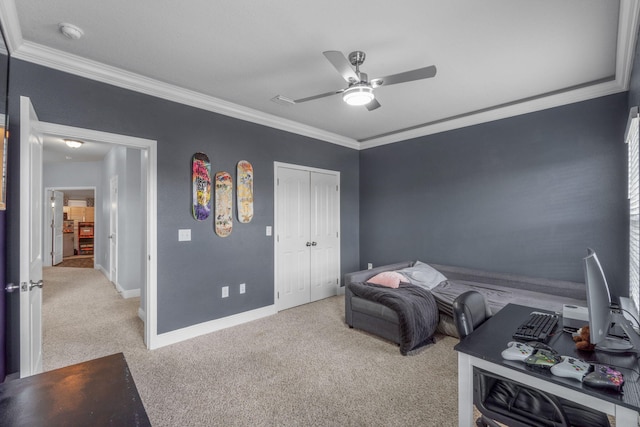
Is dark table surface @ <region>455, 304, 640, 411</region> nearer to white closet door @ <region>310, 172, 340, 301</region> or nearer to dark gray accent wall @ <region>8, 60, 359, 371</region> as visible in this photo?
dark gray accent wall @ <region>8, 60, 359, 371</region>

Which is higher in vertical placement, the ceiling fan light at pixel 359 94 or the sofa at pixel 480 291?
the ceiling fan light at pixel 359 94

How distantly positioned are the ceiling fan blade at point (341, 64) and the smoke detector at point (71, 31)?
72.1 inches

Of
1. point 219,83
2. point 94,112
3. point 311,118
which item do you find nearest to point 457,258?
point 311,118

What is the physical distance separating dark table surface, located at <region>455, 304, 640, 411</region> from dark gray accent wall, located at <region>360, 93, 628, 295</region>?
204 cm

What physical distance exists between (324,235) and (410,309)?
7.08 feet

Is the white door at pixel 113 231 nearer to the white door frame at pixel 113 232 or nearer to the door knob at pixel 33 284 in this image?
the white door frame at pixel 113 232

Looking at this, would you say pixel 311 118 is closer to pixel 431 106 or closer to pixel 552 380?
pixel 431 106

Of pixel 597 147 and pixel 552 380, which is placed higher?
pixel 597 147

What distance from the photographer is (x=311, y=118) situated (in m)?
4.03

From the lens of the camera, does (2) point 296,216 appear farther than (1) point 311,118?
Yes

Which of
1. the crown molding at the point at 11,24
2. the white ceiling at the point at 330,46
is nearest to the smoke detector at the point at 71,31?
the white ceiling at the point at 330,46

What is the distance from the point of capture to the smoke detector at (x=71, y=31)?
6.80 ft

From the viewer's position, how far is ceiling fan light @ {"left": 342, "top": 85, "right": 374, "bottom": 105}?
7.45ft

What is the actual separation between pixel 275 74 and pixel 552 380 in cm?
291
